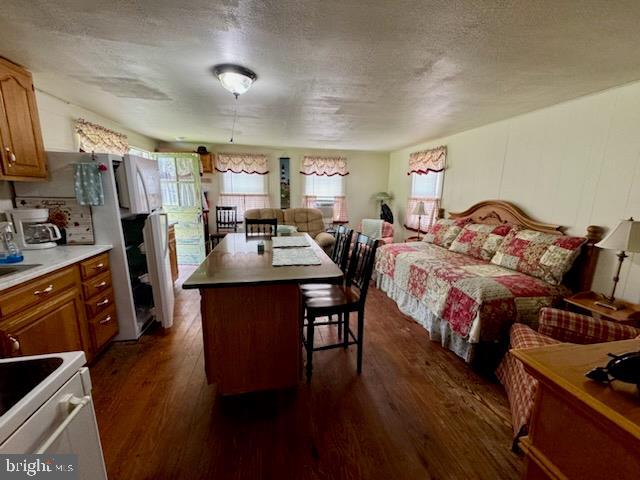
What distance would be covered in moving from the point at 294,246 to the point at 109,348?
184 cm

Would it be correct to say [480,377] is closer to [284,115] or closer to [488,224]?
[488,224]

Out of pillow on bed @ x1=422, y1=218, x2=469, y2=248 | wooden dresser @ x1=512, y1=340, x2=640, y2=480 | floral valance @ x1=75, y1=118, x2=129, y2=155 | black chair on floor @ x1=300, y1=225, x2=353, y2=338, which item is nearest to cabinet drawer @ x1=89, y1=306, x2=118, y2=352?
black chair on floor @ x1=300, y1=225, x2=353, y2=338

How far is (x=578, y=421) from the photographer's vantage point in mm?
628

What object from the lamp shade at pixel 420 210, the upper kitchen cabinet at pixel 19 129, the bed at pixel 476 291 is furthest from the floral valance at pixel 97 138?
the lamp shade at pixel 420 210

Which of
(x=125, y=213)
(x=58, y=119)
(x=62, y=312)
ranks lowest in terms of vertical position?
(x=62, y=312)

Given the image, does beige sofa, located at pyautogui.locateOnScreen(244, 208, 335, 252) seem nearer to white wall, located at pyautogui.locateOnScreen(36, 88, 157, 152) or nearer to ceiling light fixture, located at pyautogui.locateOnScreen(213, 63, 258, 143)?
white wall, located at pyautogui.locateOnScreen(36, 88, 157, 152)

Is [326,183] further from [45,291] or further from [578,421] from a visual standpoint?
[578,421]

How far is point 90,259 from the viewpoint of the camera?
205 centimetres

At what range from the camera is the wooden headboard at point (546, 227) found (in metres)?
2.35

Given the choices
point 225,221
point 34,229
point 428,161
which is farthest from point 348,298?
point 225,221

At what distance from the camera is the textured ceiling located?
1.28 m

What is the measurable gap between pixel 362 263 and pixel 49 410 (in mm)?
1706

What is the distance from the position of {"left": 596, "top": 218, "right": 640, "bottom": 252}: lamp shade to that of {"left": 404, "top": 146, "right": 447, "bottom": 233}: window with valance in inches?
98.8

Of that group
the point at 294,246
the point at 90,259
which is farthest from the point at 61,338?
the point at 294,246
